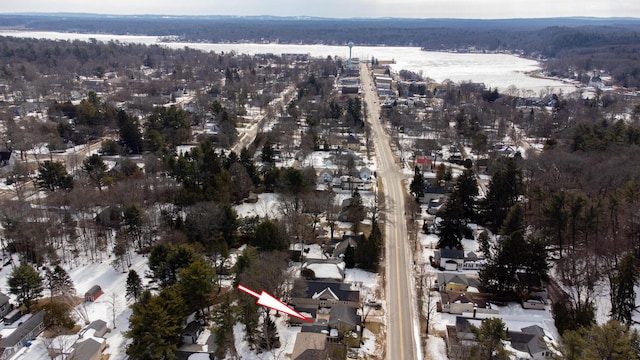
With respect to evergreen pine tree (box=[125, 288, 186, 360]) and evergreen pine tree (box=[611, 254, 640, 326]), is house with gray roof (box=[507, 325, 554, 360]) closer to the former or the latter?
evergreen pine tree (box=[611, 254, 640, 326])

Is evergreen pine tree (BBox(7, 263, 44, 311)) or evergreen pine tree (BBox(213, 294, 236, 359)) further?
evergreen pine tree (BBox(7, 263, 44, 311))

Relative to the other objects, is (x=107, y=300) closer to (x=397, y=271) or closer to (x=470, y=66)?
(x=397, y=271)

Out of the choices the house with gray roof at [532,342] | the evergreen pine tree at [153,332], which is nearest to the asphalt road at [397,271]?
the house with gray roof at [532,342]

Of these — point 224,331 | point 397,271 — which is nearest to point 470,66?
point 397,271

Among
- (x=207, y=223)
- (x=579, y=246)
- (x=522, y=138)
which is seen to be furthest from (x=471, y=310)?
(x=522, y=138)

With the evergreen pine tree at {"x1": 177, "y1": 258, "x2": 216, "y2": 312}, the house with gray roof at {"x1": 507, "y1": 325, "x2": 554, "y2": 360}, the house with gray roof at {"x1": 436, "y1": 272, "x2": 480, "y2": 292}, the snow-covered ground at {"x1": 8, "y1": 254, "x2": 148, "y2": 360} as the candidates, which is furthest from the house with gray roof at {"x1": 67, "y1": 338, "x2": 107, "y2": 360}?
the house with gray roof at {"x1": 507, "y1": 325, "x2": 554, "y2": 360}

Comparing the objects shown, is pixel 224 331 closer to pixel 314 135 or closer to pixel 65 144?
pixel 314 135
